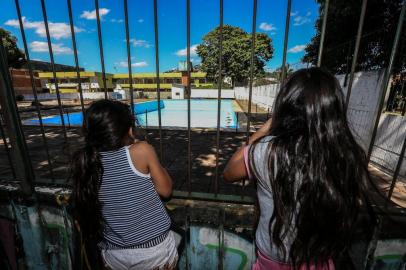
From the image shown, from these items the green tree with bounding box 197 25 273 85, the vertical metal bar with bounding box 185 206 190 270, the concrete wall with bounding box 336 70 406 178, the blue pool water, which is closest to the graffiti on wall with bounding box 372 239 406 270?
the vertical metal bar with bounding box 185 206 190 270

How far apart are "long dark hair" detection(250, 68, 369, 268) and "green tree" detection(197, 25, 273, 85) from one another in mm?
34996

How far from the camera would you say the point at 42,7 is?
5.38 feet

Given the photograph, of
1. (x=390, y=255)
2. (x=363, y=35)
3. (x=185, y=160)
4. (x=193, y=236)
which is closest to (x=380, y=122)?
(x=363, y=35)

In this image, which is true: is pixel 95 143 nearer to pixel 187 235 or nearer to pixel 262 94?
pixel 187 235

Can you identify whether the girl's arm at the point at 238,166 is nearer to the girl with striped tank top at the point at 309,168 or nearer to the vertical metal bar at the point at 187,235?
the girl with striped tank top at the point at 309,168

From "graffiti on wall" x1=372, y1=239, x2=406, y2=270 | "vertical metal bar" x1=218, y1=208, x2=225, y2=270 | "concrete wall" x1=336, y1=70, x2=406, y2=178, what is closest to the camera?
"graffiti on wall" x1=372, y1=239, x2=406, y2=270

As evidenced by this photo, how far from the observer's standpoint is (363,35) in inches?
227

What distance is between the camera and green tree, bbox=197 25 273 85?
36312 millimetres

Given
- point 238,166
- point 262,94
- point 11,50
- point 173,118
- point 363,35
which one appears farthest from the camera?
point 11,50

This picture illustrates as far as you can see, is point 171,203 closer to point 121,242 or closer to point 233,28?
point 121,242

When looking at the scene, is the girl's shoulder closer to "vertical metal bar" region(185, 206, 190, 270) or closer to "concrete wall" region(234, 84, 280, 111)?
"vertical metal bar" region(185, 206, 190, 270)

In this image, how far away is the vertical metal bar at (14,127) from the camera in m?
1.71

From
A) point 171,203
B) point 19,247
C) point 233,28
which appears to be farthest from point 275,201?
point 233,28

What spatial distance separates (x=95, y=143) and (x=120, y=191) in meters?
0.30
